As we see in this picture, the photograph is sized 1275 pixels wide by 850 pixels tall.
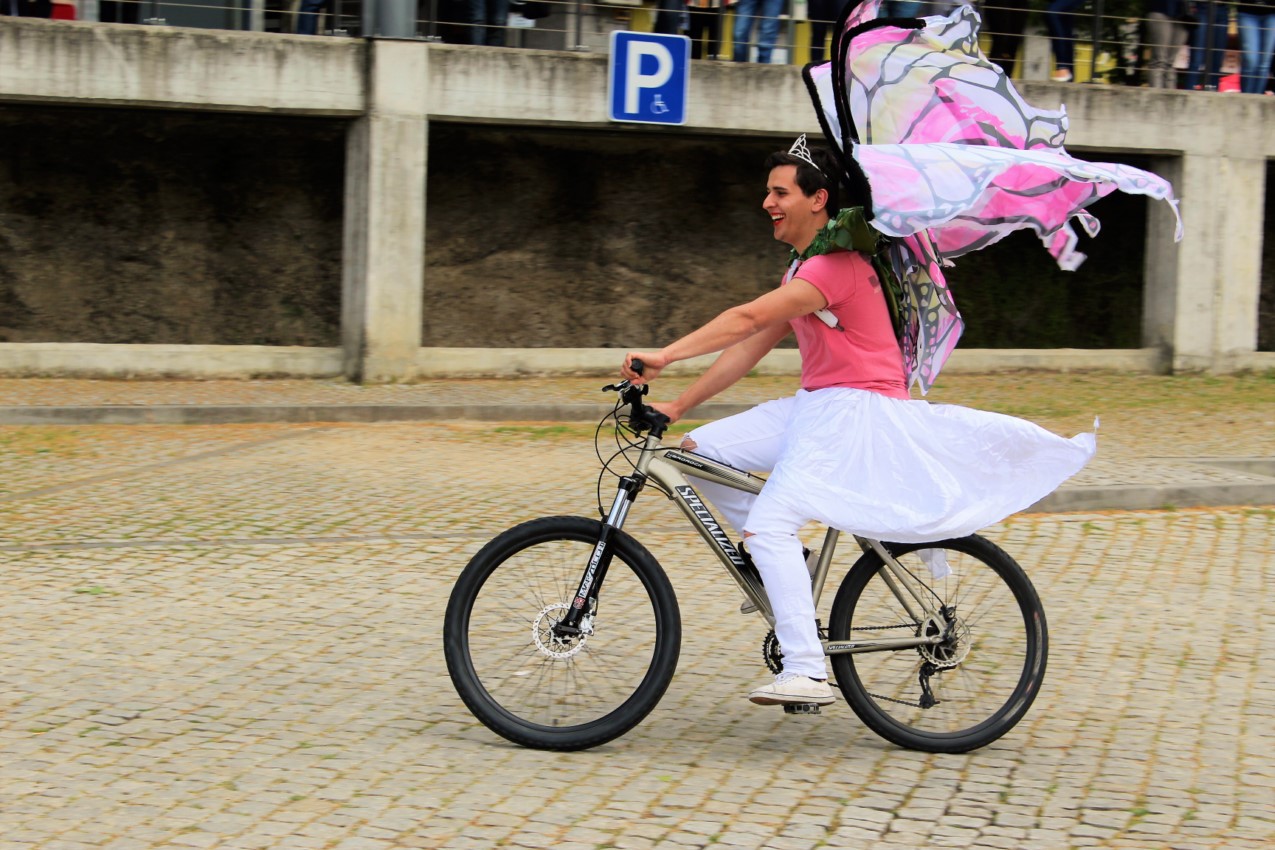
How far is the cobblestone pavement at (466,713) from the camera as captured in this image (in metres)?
4.52

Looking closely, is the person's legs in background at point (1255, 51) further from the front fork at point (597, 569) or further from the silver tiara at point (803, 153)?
the front fork at point (597, 569)

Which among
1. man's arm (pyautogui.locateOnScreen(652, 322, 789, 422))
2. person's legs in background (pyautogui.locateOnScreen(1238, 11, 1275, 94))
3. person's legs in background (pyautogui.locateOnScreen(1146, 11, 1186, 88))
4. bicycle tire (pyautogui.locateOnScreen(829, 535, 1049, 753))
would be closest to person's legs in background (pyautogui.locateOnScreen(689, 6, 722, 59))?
person's legs in background (pyautogui.locateOnScreen(1146, 11, 1186, 88))

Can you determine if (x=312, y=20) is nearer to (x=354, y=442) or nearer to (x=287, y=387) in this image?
(x=287, y=387)

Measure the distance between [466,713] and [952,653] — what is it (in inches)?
63.7

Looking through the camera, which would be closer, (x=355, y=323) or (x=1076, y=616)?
(x=1076, y=616)

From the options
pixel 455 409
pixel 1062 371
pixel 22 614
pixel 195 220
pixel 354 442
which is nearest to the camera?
pixel 22 614

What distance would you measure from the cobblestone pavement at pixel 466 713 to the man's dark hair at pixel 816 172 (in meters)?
1.76

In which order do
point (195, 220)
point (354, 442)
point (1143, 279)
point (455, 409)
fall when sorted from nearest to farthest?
point (354, 442) → point (455, 409) → point (195, 220) → point (1143, 279)

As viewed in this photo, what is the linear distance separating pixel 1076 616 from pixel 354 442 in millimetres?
6483

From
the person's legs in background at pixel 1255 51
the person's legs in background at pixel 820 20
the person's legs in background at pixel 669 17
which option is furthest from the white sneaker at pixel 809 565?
the person's legs in background at pixel 1255 51

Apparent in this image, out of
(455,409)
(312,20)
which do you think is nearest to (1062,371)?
(455,409)

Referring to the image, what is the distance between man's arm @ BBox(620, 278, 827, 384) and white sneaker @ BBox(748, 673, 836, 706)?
3.30ft

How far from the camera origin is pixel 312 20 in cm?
1564

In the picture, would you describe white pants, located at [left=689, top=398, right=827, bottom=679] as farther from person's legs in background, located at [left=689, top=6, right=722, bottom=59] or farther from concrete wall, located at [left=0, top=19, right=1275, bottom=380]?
person's legs in background, located at [left=689, top=6, right=722, bottom=59]
